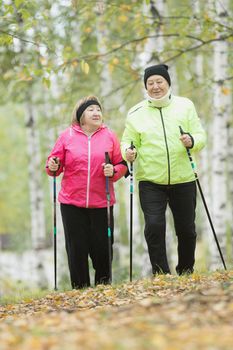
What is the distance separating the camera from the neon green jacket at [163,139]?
670 centimetres

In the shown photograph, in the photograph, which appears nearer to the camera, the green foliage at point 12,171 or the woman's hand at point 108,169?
the woman's hand at point 108,169

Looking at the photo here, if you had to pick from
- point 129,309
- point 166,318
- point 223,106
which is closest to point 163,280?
point 129,309

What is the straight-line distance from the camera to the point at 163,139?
6.71 meters

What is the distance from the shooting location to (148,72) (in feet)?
22.6

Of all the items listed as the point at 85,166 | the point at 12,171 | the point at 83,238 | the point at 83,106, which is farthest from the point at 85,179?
the point at 12,171

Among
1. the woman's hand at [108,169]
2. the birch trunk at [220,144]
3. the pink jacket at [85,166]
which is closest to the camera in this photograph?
the woman's hand at [108,169]

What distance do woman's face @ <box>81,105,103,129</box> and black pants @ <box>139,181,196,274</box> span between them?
3.07 ft

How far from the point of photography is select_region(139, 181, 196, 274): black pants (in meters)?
6.81

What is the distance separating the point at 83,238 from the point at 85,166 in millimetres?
900

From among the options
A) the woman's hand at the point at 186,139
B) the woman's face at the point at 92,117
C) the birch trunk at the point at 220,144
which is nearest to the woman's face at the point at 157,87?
the woman's hand at the point at 186,139

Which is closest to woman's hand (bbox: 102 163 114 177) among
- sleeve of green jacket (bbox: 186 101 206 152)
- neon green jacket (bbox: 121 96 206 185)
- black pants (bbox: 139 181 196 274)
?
neon green jacket (bbox: 121 96 206 185)

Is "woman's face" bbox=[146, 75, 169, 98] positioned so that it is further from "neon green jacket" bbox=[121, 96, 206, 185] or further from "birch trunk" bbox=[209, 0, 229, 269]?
"birch trunk" bbox=[209, 0, 229, 269]

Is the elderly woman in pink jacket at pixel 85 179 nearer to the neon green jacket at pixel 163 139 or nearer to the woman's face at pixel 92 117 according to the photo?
the woman's face at pixel 92 117

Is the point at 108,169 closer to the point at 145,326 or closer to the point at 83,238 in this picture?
the point at 83,238
